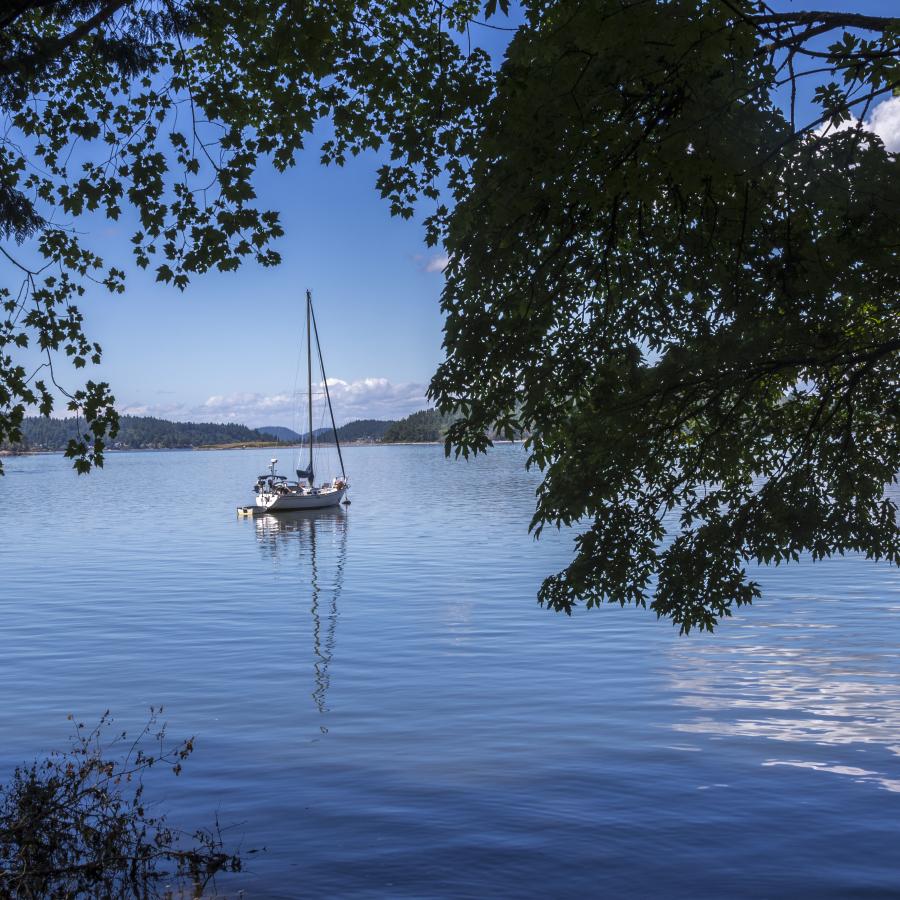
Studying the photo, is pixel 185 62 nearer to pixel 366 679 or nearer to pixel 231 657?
pixel 366 679

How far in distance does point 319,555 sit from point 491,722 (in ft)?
97.3

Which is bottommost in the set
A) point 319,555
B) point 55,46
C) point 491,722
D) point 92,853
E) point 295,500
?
point 319,555

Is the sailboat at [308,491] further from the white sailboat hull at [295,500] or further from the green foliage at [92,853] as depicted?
the green foliage at [92,853]

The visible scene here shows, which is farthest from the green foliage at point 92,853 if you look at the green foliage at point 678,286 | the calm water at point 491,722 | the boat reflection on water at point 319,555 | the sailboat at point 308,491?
the sailboat at point 308,491

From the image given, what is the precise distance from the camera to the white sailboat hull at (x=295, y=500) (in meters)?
68.7

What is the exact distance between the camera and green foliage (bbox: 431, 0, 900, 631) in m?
9.29

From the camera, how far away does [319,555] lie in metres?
46.0

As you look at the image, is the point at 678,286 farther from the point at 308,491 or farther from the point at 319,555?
the point at 308,491

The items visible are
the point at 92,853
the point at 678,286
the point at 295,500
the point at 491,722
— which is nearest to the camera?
the point at 92,853

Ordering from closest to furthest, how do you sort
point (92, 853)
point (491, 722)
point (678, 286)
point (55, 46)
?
point (55, 46), point (92, 853), point (678, 286), point (491, 722)

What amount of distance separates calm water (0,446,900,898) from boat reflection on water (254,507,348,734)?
18 cm

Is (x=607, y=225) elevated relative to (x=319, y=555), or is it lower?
elevated

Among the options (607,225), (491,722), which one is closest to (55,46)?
(607,225)

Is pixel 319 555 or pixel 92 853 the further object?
pixel 319 555
